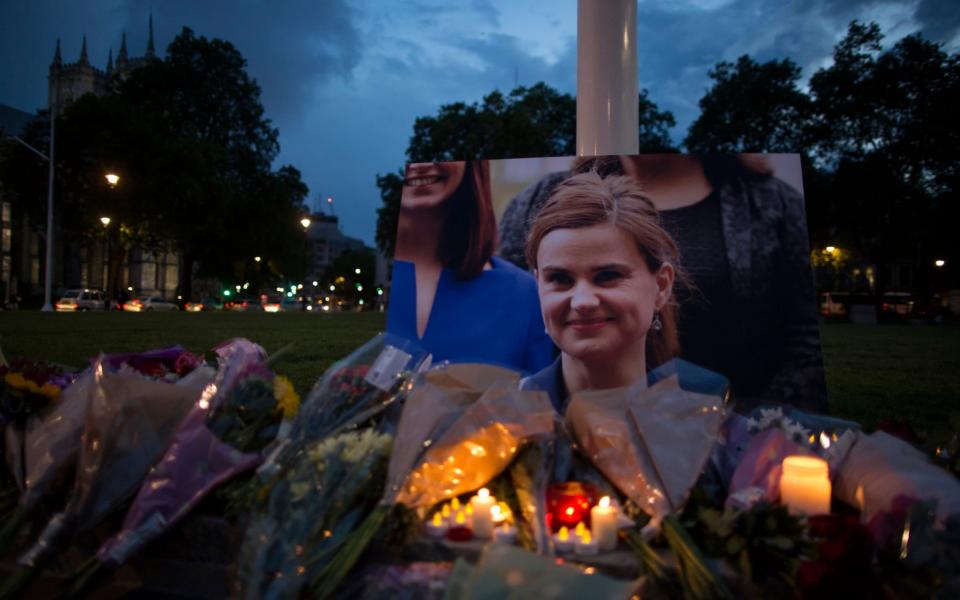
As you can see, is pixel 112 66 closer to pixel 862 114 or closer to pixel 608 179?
pixel 862 114

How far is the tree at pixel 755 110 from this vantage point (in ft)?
94.5

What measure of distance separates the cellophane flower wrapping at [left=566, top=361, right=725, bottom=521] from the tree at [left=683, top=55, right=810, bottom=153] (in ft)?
90.6

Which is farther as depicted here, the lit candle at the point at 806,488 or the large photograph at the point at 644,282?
the large photograph at the point at 644,282

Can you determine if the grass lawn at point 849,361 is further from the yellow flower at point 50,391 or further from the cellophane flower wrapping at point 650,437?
the yellow flower at point 50,391

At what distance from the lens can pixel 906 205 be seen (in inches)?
1088

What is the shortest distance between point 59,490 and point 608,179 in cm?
312

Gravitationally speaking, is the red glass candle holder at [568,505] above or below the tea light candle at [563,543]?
above

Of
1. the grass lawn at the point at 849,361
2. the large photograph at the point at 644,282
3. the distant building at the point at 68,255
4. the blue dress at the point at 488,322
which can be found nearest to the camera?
the large photograph at the point at 644,282

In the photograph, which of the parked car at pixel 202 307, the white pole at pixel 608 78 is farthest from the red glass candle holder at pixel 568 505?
the parked car at pixel 202 307

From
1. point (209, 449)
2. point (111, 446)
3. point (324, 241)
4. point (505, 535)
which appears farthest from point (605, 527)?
point (324, 241)

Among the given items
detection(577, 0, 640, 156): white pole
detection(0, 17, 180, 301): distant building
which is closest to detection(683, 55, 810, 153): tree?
detection(577, 0, 640, 156): white pole

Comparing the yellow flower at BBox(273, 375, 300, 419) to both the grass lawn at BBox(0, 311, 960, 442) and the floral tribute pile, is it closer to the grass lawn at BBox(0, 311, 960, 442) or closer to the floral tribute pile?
the floral tribute pile

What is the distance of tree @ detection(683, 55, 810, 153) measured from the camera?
28.8 m

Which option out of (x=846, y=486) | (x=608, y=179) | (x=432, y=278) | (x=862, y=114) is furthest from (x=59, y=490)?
(x=862, y=114)
